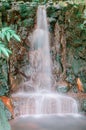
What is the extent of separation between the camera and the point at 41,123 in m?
5.16

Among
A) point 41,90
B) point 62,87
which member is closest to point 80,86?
point 62,87

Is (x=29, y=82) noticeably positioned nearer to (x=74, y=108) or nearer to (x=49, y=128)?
(x=74, y=108)

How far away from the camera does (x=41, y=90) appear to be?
6.84 metres

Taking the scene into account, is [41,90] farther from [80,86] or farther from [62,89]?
[80,86]

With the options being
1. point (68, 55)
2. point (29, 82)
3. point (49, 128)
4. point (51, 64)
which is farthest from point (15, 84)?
point (49, 128)

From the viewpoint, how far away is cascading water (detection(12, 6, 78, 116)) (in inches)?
231

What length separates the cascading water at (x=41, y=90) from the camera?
5.88 m

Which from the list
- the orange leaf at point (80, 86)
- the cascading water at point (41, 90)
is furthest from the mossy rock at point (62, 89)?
the orange leaf at point (80, 86)

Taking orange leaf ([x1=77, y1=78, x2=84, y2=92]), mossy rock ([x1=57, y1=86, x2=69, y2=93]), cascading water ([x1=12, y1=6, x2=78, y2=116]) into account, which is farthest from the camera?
orange leaf ([x1=77, y1=78, x2=84, y2=92])

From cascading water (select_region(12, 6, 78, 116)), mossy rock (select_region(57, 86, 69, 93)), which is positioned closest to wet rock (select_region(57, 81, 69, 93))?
mossy rock (select_region(57, 86, 69, 93))

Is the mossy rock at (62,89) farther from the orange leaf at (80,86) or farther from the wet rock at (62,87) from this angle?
the orange leaf at (80,86)

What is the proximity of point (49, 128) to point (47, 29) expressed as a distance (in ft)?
10.1

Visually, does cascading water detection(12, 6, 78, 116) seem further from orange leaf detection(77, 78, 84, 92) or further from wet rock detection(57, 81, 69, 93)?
orange leaf detection(77, 78, 84, 92)

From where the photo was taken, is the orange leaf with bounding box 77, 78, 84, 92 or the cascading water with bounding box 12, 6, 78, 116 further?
the orange leaf with bounding box 77, 78, 84, 92
